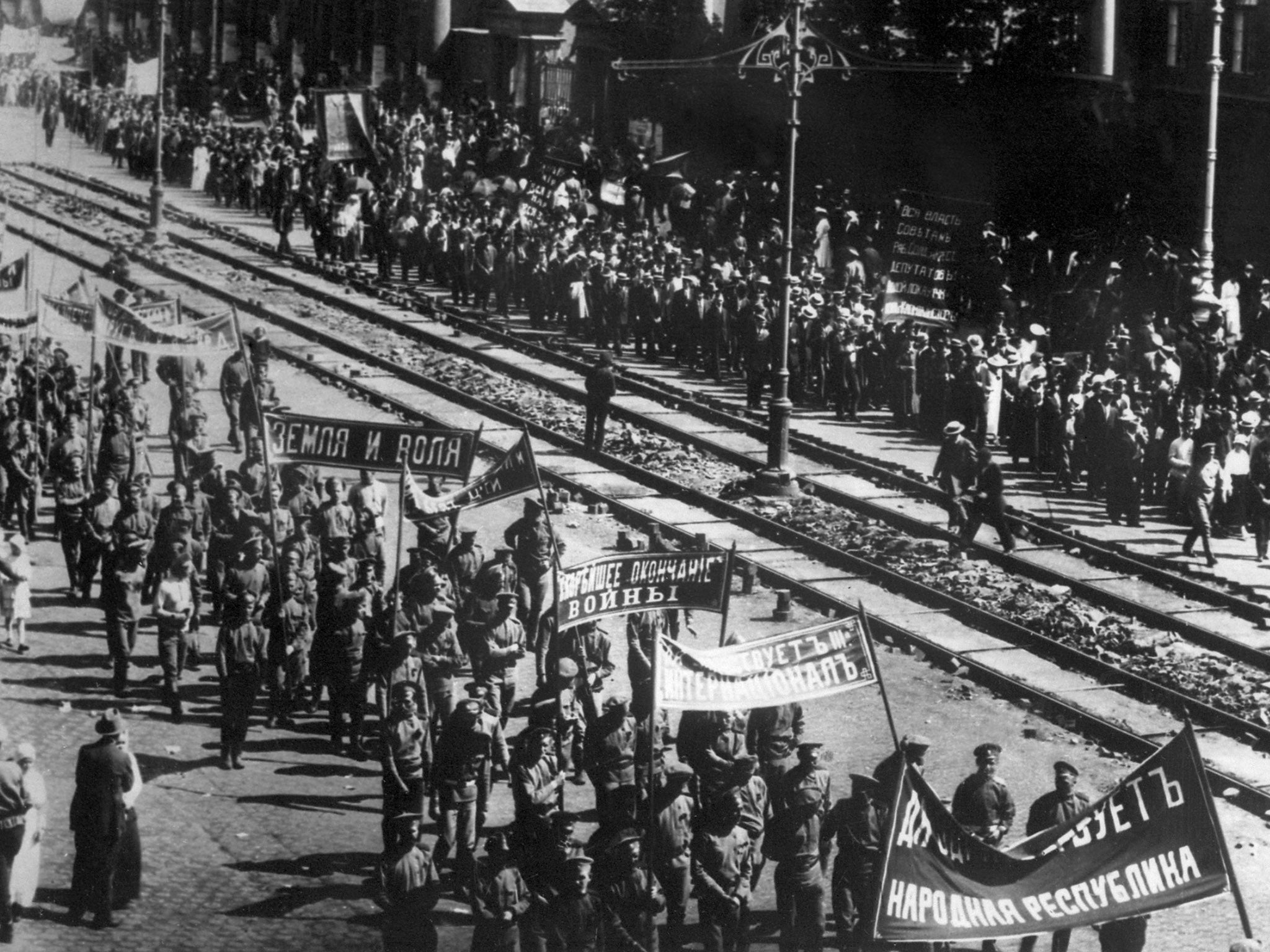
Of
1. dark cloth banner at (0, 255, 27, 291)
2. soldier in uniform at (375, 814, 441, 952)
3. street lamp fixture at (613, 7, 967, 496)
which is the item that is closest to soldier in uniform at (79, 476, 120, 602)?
dark cloth banner at (0, 255, 27, 291)

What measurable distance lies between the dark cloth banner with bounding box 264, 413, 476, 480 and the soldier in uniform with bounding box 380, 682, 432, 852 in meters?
2.92

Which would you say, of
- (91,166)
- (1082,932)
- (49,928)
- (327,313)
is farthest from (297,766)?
(91,166)

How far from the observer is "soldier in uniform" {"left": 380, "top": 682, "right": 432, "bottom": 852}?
13859 mm

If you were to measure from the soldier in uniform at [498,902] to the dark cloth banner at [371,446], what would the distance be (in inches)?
220

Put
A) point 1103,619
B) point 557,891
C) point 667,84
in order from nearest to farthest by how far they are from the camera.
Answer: point 557,891, point 1103,619, point 667,84

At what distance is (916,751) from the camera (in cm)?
1316

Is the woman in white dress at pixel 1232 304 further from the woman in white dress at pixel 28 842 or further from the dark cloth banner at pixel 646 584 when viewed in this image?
the woman in white dress at pixel 28 842

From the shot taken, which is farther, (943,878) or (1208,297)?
(1208,297)

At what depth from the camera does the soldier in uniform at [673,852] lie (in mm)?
12922

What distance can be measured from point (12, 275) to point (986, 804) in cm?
1807

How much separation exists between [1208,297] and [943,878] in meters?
21.9

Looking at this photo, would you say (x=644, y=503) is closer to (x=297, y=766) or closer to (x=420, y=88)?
(x=297, y=766)

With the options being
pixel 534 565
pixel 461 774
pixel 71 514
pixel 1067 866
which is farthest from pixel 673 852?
pixel 71 514

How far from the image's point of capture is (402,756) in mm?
13953
